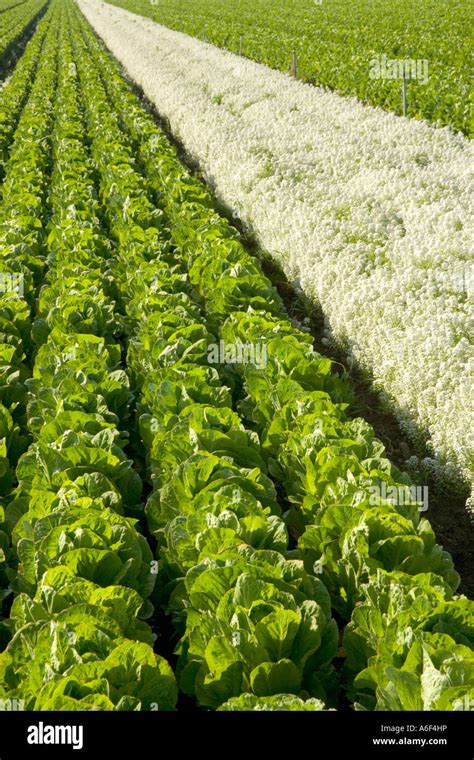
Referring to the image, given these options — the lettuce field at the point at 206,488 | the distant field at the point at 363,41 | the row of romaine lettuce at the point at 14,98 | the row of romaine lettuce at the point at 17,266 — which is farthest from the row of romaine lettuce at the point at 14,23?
the lettuce field at the point at 206,488

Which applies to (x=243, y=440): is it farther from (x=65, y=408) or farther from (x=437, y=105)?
(x=437, y=105)

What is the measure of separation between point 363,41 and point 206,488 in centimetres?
2688

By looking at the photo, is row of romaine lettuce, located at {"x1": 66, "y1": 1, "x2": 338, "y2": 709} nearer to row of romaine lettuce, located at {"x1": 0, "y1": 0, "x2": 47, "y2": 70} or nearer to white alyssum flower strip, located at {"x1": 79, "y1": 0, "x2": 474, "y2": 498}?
white alyssum flower strip, located at {"x1": 79, "y1": 0, "x2": 474, "y2": 498}

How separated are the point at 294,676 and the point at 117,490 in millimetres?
1816

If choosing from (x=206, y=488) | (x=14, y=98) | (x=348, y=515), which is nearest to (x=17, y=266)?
(x=206, y=488)

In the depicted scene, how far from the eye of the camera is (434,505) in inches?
235

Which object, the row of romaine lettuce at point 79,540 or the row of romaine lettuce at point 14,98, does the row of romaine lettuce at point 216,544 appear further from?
the row of romaine lettuce at point 14,98

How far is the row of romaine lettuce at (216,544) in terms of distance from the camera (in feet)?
11.1

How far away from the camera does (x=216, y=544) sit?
12.9 feet

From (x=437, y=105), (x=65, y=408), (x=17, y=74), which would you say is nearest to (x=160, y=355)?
(x=65, y=408)

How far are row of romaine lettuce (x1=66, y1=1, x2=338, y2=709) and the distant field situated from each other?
11541 millimetres

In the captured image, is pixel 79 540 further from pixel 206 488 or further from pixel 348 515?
pixel 348 515

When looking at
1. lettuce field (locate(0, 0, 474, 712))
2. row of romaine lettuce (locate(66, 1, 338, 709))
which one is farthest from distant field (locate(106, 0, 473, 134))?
row of romaine lettuce (locate(66, 1, 338, 709))

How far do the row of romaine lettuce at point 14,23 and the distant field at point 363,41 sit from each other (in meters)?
8.81
